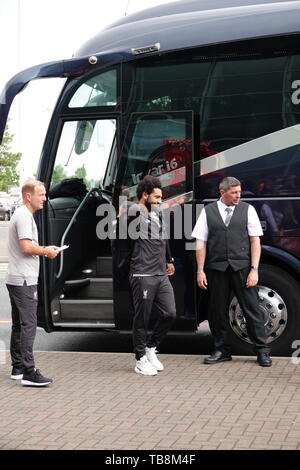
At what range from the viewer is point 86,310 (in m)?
9.52

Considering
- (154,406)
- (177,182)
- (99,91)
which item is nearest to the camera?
(154,406)

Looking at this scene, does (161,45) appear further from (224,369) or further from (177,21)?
(224,369)

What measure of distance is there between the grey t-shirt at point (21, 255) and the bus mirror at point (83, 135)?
1.96 metres

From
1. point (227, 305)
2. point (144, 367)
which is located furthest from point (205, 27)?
point (144, 367)

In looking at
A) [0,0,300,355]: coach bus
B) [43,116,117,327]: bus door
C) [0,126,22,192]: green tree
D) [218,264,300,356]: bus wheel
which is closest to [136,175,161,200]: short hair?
[0,0,300,355]: coach bus

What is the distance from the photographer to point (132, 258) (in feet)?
28.0

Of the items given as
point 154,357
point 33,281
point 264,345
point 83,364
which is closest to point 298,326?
point 264,345

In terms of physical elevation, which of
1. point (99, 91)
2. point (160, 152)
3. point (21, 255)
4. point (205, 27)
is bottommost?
point (21, 255)

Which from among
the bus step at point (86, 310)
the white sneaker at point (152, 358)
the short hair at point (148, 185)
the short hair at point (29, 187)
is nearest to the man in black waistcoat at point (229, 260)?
the white sneaker at point (152, 358)

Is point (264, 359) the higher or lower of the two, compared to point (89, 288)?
lower

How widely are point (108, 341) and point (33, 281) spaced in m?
2.93

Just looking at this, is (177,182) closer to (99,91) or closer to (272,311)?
(99,91)

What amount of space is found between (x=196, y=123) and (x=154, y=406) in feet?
10.5

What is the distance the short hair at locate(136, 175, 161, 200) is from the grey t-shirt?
1112 mm
